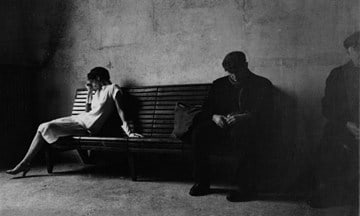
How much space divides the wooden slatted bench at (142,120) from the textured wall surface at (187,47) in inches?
9.4

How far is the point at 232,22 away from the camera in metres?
4.18

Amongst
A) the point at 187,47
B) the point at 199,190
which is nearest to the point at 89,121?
the point at 187,47

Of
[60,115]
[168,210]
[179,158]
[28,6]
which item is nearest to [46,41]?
[28,6]

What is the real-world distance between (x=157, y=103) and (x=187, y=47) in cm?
73

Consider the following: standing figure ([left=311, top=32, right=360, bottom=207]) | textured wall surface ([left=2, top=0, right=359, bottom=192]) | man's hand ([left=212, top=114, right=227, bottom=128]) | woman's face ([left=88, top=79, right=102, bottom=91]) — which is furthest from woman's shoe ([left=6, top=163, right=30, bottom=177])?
standing figure ([left=311, top=32, right=360, bottom=207])

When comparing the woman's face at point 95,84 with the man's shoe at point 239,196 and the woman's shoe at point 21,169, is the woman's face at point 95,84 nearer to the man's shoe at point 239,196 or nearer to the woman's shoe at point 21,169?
the woman's shoe at point 21,169

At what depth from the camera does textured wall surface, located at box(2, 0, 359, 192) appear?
142 inches

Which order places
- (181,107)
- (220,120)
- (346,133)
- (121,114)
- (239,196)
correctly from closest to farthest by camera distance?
(346,133), (239,196), (220,120), (181,107), (121,114)

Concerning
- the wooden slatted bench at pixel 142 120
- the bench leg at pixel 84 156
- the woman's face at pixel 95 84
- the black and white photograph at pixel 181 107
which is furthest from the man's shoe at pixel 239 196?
the bench leg at pixel 84 156

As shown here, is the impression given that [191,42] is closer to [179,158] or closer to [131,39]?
[131,39]

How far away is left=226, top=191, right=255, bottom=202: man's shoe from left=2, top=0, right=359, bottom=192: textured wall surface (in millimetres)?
435

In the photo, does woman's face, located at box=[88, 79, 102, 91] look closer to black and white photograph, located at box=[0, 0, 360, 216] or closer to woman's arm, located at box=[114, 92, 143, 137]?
black and white photograph, located at box=[0, 0, 360, 216]

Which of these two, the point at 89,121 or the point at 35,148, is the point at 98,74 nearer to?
the point at 89,121

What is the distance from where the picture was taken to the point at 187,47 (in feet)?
14.8
